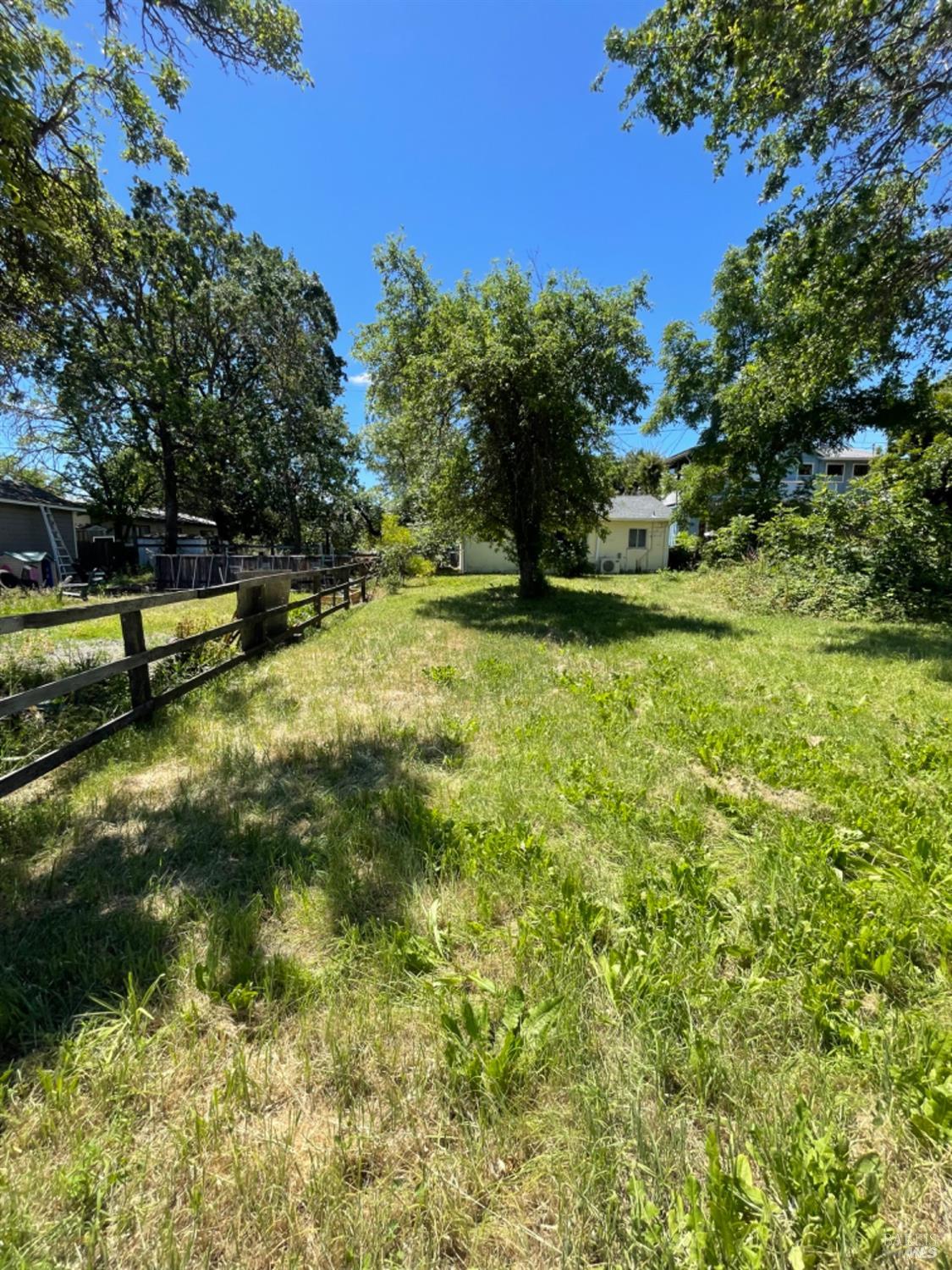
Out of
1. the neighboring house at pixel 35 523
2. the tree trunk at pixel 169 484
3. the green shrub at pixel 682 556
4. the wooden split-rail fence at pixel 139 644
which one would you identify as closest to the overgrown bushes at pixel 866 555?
the green shrub at pixel 682 556

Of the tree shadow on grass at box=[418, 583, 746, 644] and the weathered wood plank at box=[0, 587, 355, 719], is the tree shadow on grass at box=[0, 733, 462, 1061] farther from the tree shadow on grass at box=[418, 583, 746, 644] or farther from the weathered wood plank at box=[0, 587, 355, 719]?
the tree shadow on grass at box=[418, 583, 746, 644]

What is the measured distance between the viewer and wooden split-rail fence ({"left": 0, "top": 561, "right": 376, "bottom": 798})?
119 inches

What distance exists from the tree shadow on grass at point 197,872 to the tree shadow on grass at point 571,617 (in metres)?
5.51

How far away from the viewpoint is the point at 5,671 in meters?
5.12

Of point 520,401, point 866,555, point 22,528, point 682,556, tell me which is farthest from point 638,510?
point 22,528

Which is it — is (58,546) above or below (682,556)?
above

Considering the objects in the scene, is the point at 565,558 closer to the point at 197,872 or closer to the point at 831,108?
the point at 831,108

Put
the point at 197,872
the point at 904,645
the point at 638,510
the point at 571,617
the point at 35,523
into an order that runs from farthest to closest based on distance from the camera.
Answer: the point at 638,510 → the point at 35,523 → the point at 571,617 → the point at 904,645 → the point at 197,872

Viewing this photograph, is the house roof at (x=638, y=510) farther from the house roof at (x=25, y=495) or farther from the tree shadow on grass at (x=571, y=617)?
the house roof at (x=25, y=495)

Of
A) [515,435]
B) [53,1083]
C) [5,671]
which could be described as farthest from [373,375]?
[53,1083]

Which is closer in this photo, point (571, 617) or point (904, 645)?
point (904, 645)

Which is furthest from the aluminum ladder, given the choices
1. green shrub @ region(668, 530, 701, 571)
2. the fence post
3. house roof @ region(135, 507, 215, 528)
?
green shrub @ region(668, 530, 701, 571)

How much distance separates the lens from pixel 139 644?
426 centimetres

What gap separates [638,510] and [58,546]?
25.6 meters
